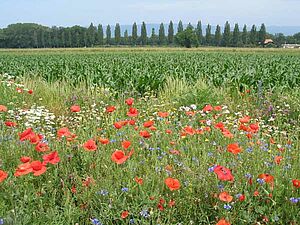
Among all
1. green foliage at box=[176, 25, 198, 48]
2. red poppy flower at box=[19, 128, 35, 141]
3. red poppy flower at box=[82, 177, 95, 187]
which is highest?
green foliage at box=[176, 25, 198, 48]

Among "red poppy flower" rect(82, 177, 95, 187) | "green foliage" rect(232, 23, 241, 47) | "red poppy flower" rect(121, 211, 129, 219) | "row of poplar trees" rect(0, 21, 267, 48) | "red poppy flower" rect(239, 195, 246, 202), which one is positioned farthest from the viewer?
"green foliage" rect(232, 23, 241, 47)

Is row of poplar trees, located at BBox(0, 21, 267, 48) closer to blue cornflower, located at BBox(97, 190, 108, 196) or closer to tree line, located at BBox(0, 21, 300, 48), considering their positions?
tree line, located at BBox(0, 21, 300, 48)

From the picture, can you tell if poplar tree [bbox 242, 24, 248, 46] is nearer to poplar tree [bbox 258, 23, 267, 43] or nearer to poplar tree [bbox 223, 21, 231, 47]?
poplar tree [bbox 258, 23, 267, 43]

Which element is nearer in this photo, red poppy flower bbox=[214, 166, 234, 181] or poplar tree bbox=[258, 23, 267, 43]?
red poppy flower bbox=[214, 166, 234, 181]

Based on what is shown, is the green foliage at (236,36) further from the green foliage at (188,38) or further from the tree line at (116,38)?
the green foliage at (188,38)

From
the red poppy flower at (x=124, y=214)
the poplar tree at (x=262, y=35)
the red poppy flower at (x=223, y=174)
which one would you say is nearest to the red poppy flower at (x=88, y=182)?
the red poppy flower at (x=124, y=214)

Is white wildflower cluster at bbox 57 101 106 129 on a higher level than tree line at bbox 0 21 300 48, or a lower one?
lower

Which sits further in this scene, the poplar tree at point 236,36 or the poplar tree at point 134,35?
the poplar tree at point 134,35

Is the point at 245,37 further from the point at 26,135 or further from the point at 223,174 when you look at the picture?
the point at 223,174

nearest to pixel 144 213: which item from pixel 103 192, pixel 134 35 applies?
pixel 103 192

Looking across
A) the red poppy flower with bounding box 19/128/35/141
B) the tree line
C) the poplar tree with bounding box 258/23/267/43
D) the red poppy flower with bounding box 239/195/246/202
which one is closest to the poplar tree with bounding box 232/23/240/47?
the tree line

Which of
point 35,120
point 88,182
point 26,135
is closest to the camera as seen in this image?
point 88,182

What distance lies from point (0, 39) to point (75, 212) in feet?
342

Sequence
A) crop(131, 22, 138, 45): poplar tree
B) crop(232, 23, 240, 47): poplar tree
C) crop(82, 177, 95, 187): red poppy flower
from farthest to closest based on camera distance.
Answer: crop(131, 22, 138, 45): poplar tree, crop(232, 23, 240, 47): poplar tree, crop(82, 177, 95, 187): red poppy flower
